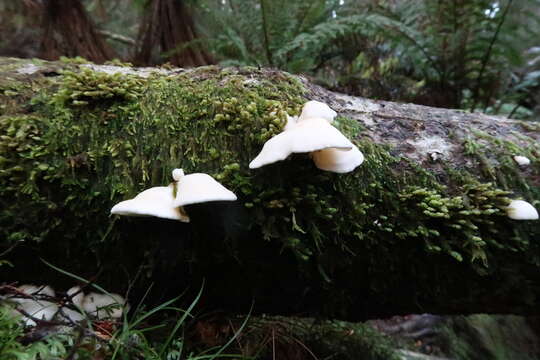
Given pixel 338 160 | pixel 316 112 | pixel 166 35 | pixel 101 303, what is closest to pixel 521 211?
pixel 338 160

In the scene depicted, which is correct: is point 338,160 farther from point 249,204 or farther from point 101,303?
point 101,303

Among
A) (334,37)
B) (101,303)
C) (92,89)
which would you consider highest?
(334,37)

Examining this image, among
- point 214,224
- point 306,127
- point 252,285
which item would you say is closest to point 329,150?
point 306,127

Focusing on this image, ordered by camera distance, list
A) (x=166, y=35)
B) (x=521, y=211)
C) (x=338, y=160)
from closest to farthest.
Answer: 1. (x=338, y=160)
2. (x=521, y=211)
3. (x=166, y=35)

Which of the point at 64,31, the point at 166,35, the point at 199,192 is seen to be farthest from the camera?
the point at 166,35

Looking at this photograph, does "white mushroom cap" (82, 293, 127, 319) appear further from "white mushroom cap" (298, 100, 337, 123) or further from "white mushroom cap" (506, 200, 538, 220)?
"white mushroom cap" (506, 200, 538, 220)

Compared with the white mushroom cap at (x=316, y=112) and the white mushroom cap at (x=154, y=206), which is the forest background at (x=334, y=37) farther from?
the white mushroom cap at (x=154, y=206)
